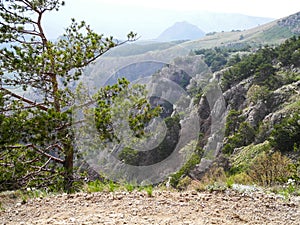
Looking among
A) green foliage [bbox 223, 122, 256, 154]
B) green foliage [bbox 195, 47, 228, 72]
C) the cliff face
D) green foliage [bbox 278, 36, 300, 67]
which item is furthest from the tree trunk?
green foliage [bbox 195, 47, 228, 72]

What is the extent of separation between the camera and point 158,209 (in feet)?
14.4

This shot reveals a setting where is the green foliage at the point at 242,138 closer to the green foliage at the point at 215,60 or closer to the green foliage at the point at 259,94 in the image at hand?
the green foliage at the point at 259,94

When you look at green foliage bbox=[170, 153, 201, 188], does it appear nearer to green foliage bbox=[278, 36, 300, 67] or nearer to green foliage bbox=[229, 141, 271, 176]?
green foliage bbox=[229, 141, 271, 176]

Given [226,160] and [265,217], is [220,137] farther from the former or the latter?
[265,217]

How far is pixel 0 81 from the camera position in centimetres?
837

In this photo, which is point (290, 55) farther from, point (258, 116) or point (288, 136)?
point (288, 136)

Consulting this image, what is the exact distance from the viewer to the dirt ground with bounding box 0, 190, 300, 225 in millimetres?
4008

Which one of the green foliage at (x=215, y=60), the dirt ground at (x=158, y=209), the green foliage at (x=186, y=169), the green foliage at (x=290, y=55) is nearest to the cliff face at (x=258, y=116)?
the green foliage at (x=290, y=55)

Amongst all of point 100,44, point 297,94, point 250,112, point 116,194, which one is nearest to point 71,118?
point 100,44

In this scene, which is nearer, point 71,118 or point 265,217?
point 265,217

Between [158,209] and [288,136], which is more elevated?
[288,136]

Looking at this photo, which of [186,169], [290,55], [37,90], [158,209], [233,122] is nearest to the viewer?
[158,209]

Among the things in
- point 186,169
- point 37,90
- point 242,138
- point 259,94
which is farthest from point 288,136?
point 37,90

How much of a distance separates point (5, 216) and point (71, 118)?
3455 mm
